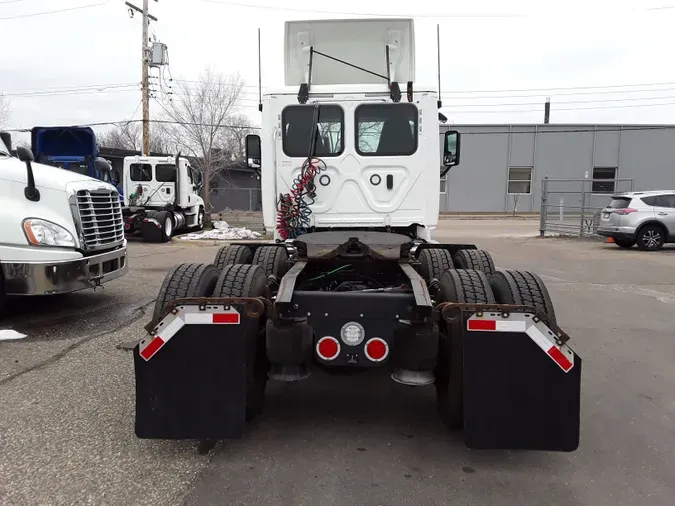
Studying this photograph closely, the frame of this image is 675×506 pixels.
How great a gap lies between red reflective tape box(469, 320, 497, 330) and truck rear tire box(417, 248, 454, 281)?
5.49ft

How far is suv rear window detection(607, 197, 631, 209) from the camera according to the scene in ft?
50.6

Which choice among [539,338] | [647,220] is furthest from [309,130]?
[647,220]

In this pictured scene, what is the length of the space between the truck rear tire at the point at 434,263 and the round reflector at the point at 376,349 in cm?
161

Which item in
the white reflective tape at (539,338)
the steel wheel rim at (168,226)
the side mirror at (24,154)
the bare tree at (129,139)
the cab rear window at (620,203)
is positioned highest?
the bare tree at (129,139)

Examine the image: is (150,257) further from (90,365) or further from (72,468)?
(72,468)

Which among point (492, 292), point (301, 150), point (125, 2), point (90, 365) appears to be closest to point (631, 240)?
point (301, 150)

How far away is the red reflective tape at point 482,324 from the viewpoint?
3.02 metres

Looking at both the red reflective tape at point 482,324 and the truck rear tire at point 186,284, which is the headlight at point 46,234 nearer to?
the truck rear tire at point 186,284

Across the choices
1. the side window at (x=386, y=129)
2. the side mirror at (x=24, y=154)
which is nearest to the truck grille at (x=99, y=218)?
the side mirror at (x=24, y=154)

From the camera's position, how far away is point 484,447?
3.10m

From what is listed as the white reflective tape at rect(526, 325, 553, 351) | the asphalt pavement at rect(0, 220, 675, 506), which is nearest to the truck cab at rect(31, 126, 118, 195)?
the asphalt pavement at rect(0, 220, 675, 506)

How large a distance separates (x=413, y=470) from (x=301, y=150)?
12.3ft

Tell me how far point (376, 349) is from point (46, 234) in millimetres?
4454

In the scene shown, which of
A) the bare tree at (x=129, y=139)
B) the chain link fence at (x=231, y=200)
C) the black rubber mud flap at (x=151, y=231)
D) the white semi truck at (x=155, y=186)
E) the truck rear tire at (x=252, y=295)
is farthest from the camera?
the bare tree at (x=129, y=139)
